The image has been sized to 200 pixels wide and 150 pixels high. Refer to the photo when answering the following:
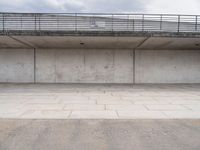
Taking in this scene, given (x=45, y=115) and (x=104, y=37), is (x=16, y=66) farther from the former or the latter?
(x=45, y=115)

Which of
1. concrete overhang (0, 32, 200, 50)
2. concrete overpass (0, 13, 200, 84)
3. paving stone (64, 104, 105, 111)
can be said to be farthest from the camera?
concrete overpass (0, 13, 200, 84)

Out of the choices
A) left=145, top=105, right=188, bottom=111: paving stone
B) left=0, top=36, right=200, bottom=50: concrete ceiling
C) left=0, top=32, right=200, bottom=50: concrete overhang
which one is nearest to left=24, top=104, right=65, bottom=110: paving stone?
left=145, top=105, right=188, bottom=111: paving stone

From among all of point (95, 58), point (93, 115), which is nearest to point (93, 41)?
point (95, 58)

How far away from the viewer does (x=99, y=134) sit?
3895mm

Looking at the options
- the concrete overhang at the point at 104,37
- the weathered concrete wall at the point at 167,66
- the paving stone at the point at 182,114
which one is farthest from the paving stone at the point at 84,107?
the weathered concrete wall at the point at 167,66

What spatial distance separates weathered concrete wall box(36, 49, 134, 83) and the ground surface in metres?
9.59

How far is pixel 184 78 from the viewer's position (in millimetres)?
14789

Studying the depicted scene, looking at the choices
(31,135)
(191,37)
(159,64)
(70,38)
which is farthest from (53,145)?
(159,64)

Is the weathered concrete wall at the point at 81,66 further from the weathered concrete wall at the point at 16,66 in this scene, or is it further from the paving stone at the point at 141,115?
the paving stone at the point at 141,115

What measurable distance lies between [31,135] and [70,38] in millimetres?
8301

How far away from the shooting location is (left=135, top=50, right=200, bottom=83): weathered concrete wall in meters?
14.6

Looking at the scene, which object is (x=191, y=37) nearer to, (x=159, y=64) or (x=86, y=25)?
(x=159, y=64)

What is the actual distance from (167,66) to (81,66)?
24.6ft

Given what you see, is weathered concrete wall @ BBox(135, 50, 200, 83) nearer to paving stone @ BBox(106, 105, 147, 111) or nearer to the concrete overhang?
the concrete overhang
